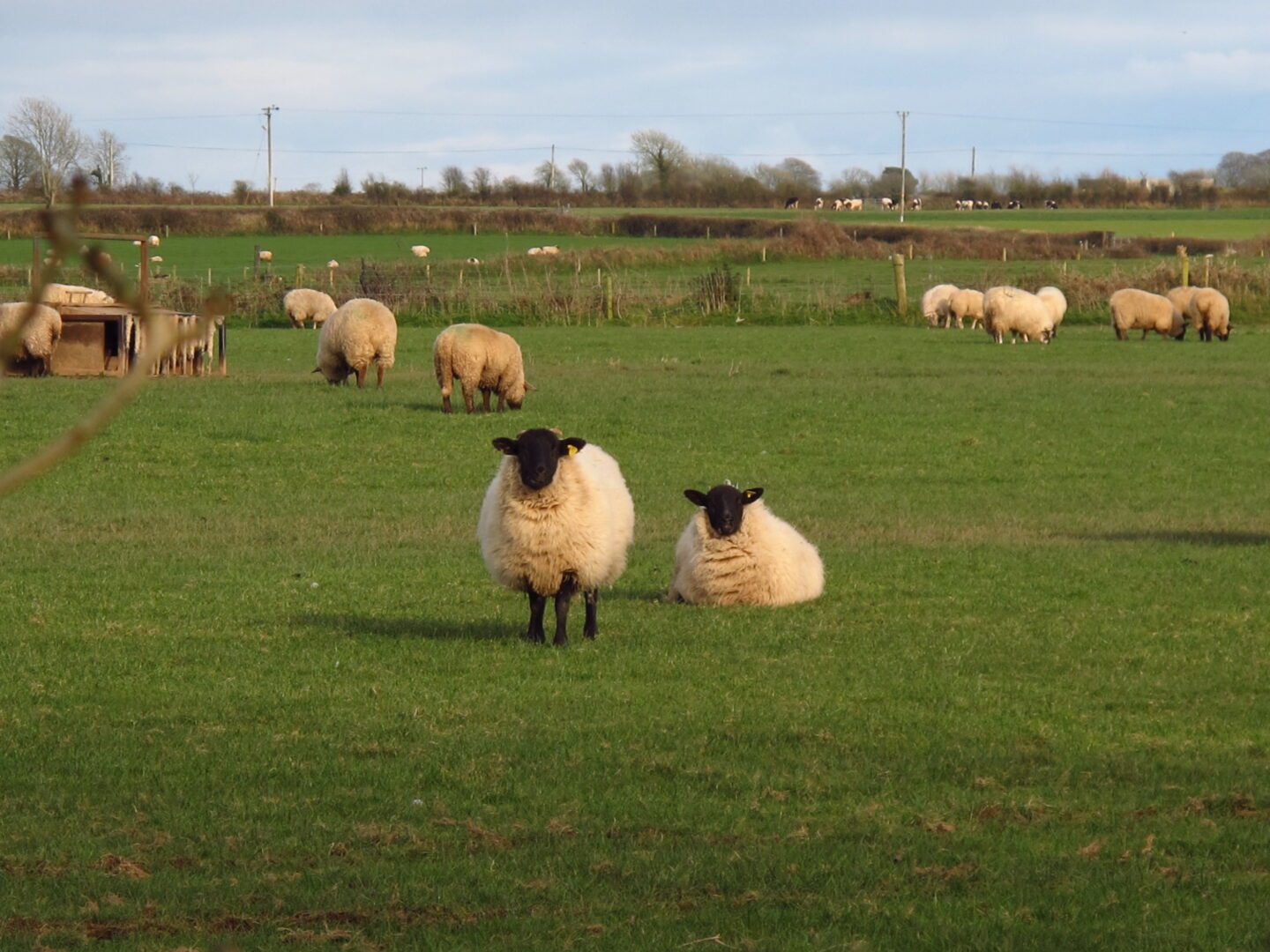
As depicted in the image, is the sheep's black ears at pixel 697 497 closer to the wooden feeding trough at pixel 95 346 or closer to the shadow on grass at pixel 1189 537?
the shadow on grass at pixel 1189 537

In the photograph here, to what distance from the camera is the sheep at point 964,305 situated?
2004 inches

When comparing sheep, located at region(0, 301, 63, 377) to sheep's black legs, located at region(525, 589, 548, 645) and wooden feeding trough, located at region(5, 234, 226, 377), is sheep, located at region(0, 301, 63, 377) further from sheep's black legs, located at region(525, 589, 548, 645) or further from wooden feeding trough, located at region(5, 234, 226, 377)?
sheep's black legs, located at region(525, 589, 548, 645)

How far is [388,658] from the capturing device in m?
10.6

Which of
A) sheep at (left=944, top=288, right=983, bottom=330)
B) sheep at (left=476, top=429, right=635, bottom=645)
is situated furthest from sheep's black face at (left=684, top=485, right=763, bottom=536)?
sheep at (left=944, top=288, right=983, bottom=330)

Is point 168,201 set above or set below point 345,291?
above

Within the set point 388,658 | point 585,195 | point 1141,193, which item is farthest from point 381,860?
point 1141,193

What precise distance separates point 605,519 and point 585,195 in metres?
121

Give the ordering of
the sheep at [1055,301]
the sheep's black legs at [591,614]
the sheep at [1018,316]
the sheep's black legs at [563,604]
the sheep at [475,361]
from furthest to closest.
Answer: the sheep at [1055,301]
the sheep at [1018,316]
the sheep at [475,361]
the sheep's black legs at [591,614]
the sheep's black legs at [563,604]

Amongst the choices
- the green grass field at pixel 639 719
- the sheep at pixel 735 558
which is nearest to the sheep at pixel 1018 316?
the green grass field at pixel 639 719

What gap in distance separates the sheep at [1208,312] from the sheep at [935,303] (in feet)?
26.4

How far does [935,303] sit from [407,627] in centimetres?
4224

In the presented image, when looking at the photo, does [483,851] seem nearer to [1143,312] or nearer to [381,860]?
[381,860]

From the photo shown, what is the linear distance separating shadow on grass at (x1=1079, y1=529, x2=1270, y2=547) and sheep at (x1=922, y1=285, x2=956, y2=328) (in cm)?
3571

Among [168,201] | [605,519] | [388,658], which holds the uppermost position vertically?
[168,201]
